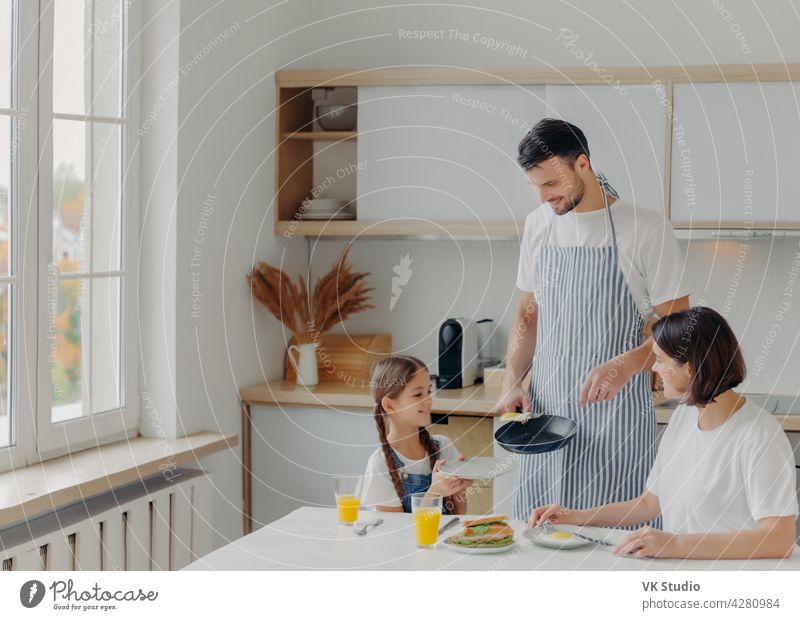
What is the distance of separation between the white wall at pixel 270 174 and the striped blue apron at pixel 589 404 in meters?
0.98

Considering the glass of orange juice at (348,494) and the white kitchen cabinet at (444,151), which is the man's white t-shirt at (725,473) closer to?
the glass of orange juice at (348,494)

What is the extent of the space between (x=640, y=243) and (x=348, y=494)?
0.79 metres

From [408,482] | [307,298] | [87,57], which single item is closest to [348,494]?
[408,482]

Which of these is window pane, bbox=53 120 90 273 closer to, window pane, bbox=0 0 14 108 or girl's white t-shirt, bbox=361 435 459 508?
window pane, bbox=0 0 14 108

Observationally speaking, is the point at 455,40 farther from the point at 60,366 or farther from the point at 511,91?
the point at 60,366

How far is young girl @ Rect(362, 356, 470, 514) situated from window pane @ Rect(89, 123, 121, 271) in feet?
2.57

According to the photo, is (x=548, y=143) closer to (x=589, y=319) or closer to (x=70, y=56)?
(x=589, y=319)

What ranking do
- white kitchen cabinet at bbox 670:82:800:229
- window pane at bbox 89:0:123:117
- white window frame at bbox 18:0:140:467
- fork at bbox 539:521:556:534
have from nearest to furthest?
fork at bbox 539:521:556:534 → white window frame at bbox 18:0:140:467 → window pane at bbox 89:0:123:117 → white kitchen cabinet at bbox 670:82:800:229

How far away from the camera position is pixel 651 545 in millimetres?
1459

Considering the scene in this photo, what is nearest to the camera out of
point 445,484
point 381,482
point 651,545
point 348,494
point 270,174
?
point 651,545

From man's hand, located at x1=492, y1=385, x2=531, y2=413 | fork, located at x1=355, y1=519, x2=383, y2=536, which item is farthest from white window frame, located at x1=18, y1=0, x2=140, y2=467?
man's hand, located at x1=492, y1=385, x2=531, y2=413

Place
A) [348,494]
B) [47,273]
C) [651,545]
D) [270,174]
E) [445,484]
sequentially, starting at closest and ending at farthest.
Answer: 1. [651,545]
2. [348,494]
3. [445,484]
4. [47,273]
5. [270,174]

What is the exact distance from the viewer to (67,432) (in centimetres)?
224

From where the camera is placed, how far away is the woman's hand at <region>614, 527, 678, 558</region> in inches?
57.5
